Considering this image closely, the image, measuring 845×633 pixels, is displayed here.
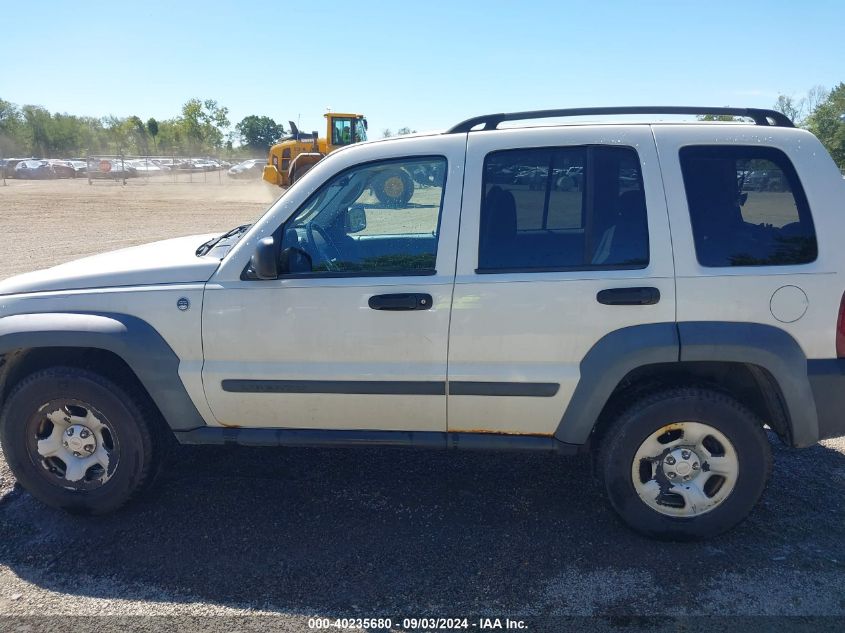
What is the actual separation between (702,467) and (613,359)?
2.42ft

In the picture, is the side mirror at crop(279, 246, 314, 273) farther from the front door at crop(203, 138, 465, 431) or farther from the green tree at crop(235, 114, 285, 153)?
the green tree at crop(235, 114, 285, 153)

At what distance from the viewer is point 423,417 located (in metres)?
3.38

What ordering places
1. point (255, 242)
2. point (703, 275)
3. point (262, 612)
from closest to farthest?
point (262, 612) → point (703, 275) → point (255, 242)

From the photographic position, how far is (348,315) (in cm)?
326

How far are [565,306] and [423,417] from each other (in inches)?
34.9

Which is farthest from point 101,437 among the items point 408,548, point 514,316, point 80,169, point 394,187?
point 80,169

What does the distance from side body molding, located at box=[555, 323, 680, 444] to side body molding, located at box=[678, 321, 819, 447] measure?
9 centimetres

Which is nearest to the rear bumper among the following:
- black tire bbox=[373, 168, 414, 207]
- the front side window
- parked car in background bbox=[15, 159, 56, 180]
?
the front side window

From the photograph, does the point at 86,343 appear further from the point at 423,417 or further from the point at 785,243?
the point at 785,243

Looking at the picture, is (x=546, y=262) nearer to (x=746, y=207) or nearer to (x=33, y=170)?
(x=746, y=207)

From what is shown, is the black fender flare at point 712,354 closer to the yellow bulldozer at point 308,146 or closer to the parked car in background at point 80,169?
the yellow bulldozer at point 308,146

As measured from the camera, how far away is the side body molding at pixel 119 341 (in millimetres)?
3352

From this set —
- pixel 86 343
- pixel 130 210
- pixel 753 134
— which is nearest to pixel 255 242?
pixel 86 343

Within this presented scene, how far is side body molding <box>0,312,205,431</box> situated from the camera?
11.0 ft
